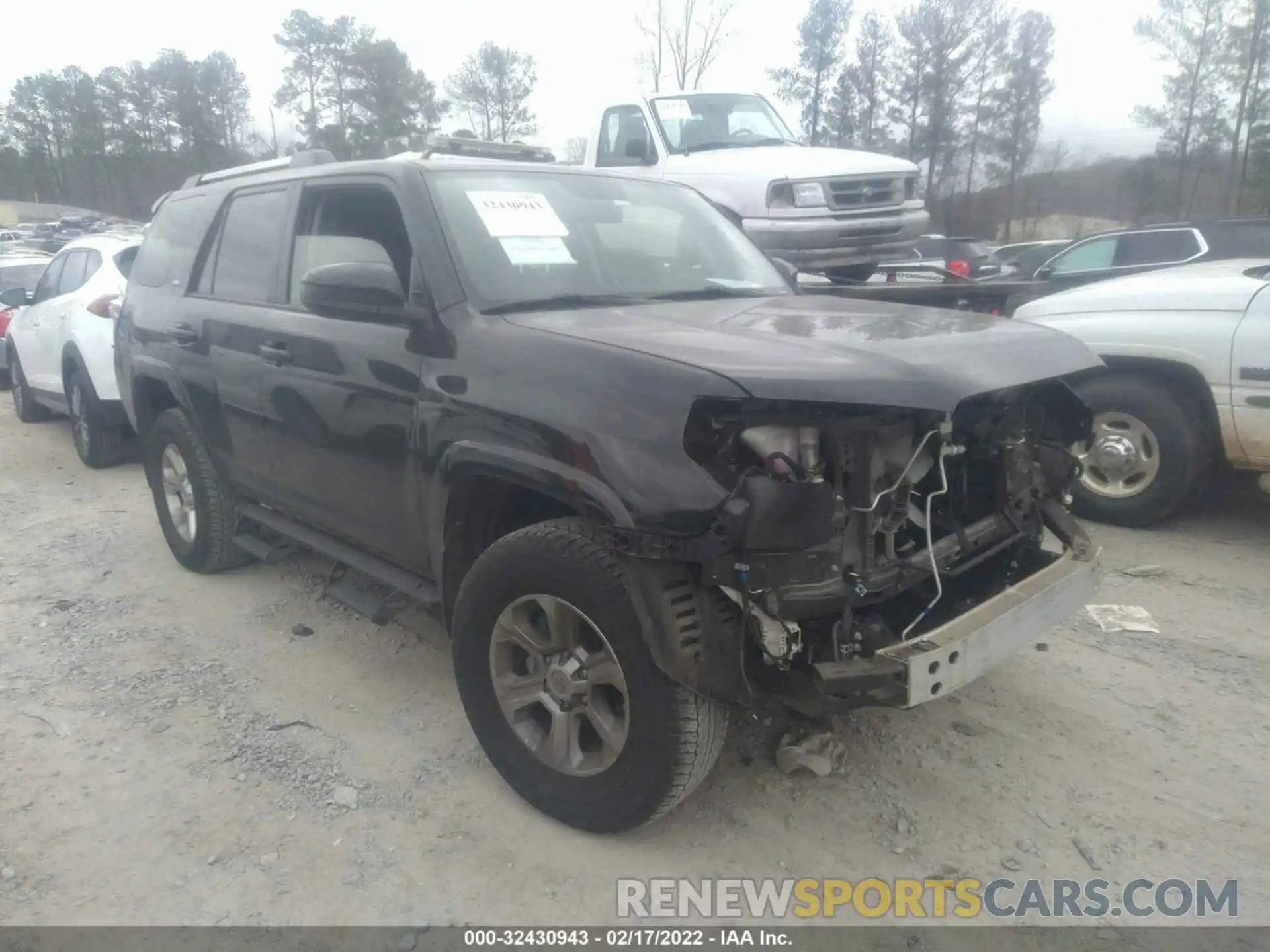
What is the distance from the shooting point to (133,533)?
5805 mm

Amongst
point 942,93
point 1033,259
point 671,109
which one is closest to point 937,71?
point 942,93

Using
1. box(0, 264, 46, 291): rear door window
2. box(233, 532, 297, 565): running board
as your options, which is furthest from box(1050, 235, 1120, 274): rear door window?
box(0, 264, 46, 291): rear door window

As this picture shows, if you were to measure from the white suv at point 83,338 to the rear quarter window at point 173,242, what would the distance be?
169 cm

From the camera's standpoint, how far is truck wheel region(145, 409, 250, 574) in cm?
468

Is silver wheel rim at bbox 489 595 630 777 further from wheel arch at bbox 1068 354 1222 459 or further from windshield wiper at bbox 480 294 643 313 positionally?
wheel arch at bbox 1068 354 1222 459

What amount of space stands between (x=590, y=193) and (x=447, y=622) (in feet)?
5.79

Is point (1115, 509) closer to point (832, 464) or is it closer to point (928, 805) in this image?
point (928, 805)

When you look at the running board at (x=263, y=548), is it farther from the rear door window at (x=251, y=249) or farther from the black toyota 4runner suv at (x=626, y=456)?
the rear door window at (x=251, y=249)

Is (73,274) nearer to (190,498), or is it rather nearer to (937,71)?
(190,498)

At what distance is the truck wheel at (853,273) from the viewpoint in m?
8.01

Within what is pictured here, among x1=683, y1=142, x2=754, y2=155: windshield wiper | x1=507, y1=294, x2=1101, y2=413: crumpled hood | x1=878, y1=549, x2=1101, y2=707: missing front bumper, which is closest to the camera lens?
x1=507, y1=294, x2=1101, y2=413: crumpled hood

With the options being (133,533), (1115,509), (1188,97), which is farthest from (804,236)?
(1188,97)

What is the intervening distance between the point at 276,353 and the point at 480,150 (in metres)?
1.59

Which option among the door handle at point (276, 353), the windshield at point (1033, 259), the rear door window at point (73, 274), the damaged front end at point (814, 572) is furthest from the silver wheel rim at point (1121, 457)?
the rear door window at point (73, 274)
